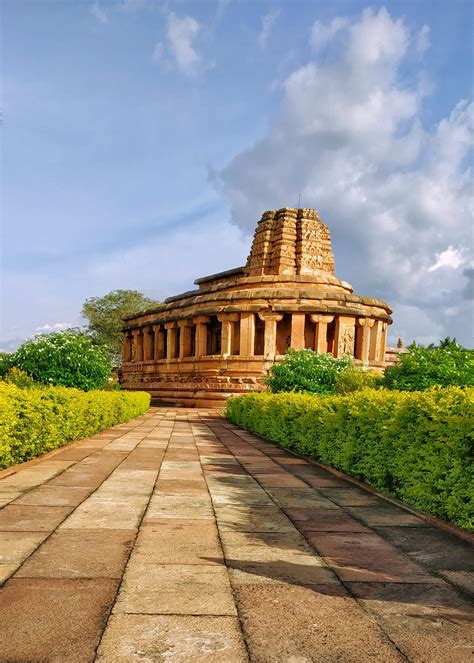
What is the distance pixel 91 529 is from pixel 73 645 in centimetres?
178

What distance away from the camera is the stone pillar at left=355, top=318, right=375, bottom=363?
26.5 metres

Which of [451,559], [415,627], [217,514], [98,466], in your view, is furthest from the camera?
[98,466]

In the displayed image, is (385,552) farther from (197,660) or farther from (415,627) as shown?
(197,660)

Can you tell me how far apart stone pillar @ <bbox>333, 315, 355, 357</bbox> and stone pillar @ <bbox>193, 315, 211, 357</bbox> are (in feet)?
23.0

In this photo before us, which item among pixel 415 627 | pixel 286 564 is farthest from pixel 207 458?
pixel 415 627

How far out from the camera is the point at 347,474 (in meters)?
6.96

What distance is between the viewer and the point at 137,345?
3675 centimetres

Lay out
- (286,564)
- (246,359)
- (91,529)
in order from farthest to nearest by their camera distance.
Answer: (246,359) → (91,529) → (286,564)

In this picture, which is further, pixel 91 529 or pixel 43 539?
pixel 91 529

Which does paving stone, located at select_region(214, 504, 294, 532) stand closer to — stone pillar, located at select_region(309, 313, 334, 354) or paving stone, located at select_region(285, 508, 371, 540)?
paving stone, located at select_region(285, 508, 371, 540)

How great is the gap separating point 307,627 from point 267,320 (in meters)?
22.9

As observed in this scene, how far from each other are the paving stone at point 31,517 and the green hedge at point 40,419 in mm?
1946

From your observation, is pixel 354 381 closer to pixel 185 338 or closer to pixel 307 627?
pixel 307 627

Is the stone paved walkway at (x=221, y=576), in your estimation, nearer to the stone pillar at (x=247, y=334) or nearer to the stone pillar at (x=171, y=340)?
the stone pillar at (x=247, y=334)
